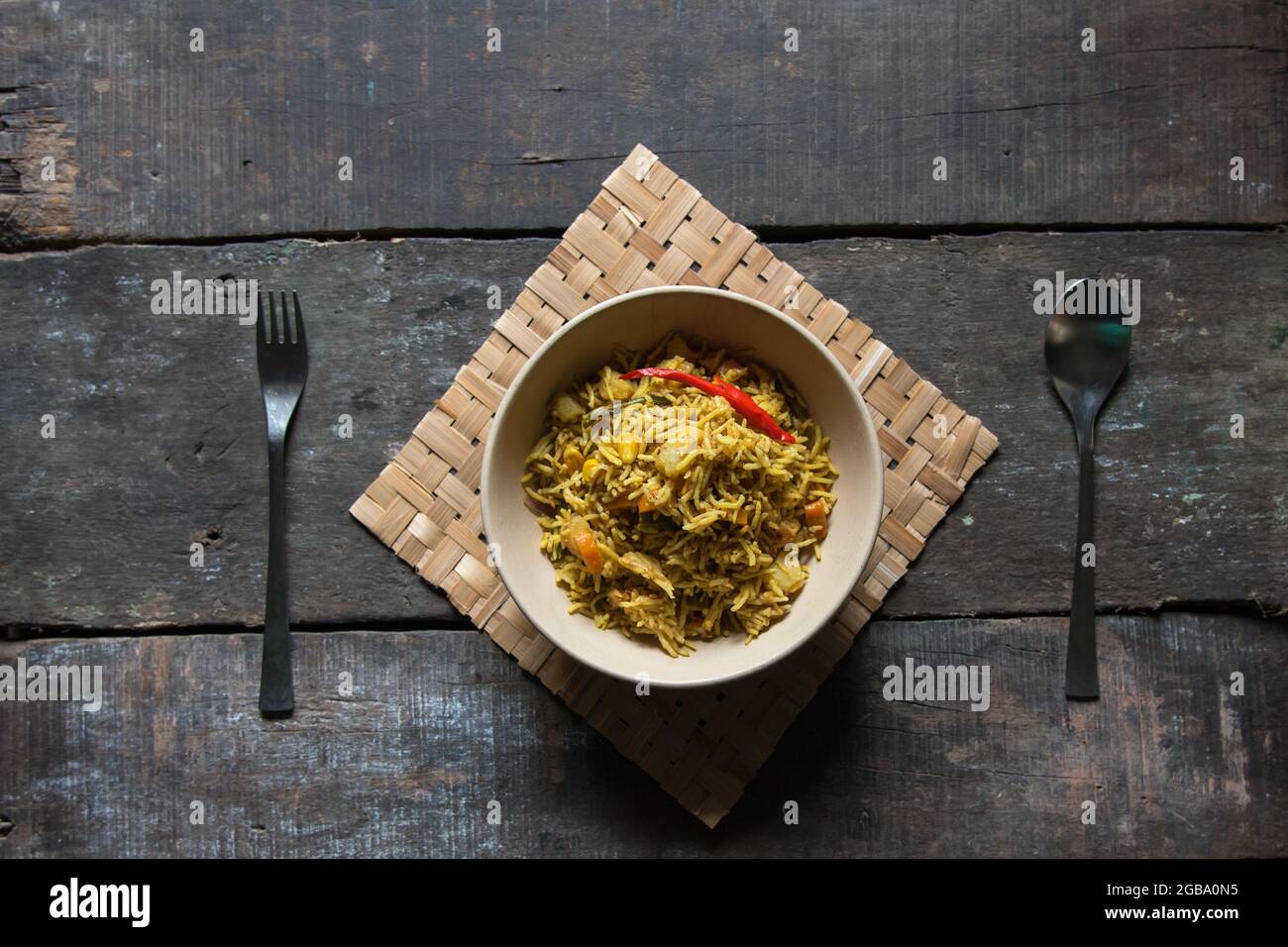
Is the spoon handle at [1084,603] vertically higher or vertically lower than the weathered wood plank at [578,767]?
higher

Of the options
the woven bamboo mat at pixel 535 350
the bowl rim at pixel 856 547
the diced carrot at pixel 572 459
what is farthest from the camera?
the woven bamboo mat at pixel 535 350

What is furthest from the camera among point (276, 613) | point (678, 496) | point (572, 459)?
point (276, 613)

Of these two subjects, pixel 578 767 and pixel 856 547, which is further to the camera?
pixel 578 767

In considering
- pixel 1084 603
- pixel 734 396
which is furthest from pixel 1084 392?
pixel 734 396

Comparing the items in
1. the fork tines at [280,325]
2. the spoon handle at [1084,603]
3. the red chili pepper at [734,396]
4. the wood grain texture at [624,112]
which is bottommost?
the spoon handle at [1084,603]

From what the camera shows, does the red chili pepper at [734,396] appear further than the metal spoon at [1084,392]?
No

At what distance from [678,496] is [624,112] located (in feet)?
3.07

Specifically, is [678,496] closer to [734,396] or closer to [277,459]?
[734,396]

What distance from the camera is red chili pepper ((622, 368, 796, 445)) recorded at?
177 centimetres

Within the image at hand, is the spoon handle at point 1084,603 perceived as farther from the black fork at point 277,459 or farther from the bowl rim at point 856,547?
the black fork at point 277,459

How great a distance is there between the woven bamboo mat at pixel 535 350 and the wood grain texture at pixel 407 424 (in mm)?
62

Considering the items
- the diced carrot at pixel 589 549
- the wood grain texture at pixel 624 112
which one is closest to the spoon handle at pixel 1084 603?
the wood grain texture at pixel 624 112

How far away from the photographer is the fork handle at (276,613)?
1.96 m

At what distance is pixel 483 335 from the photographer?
6.64 ft
